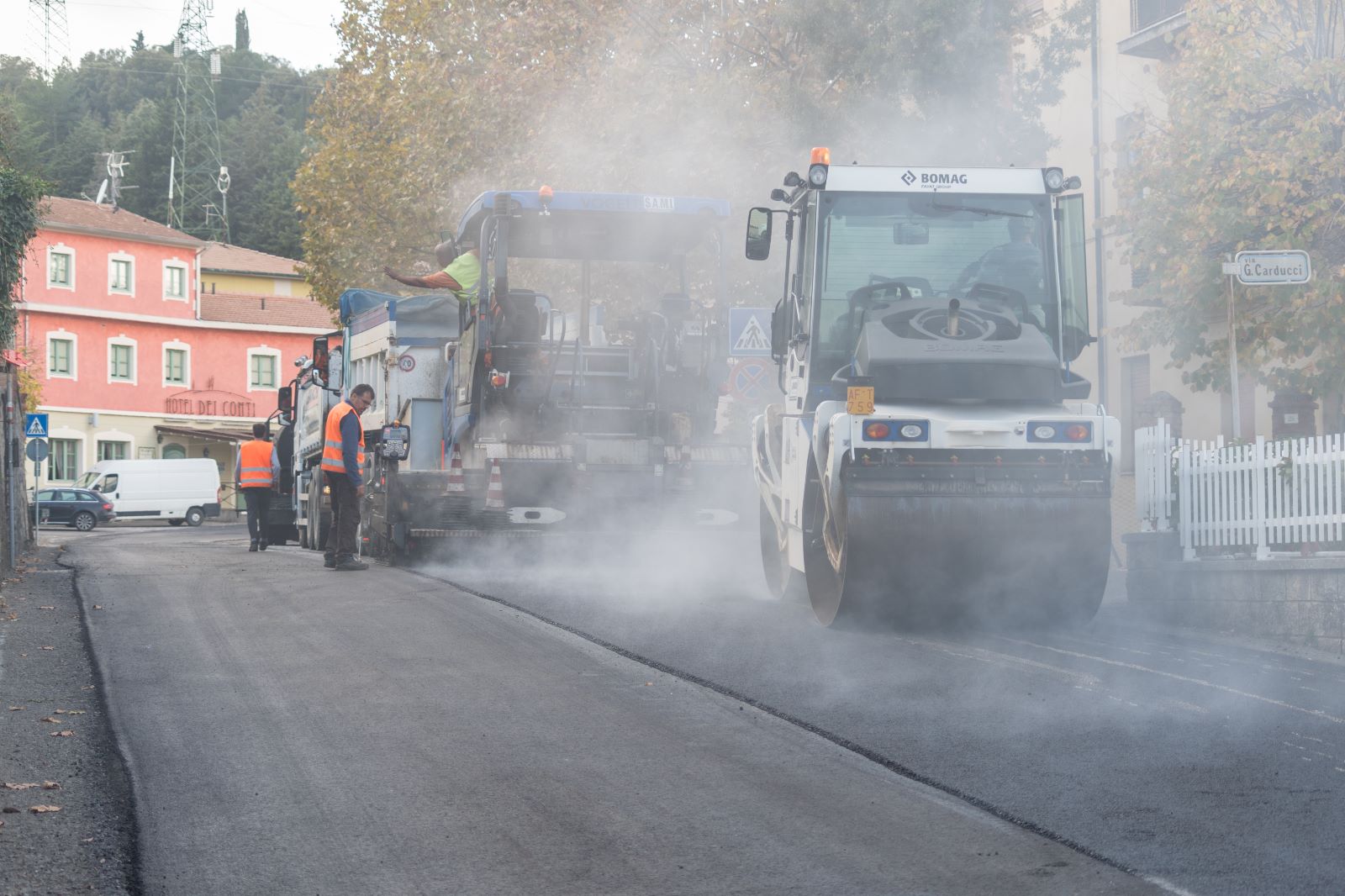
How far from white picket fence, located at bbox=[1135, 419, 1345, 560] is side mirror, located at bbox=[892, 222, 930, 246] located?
289cm

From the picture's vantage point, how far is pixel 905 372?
977cm

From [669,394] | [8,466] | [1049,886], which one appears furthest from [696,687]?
[8,466]

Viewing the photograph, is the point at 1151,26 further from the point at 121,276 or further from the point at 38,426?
the point at 121,276

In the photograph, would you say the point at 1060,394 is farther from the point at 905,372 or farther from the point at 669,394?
the point at 669,394

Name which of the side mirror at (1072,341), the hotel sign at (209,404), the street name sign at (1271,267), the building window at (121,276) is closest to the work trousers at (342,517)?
the side mirror at (1072,341)

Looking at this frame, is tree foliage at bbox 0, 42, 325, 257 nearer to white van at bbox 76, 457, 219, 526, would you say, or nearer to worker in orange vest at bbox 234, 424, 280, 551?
white van at bbox 76, 457, 219, 526

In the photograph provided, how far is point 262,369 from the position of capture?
212 ft

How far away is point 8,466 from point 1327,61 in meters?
14.5

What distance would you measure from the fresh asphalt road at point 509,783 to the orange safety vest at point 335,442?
19.9 ft

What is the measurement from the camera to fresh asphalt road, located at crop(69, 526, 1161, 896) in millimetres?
4844

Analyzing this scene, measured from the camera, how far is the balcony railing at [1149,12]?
89.7 ft

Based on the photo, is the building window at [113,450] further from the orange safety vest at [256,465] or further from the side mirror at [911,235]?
the side mirror at [911,235]

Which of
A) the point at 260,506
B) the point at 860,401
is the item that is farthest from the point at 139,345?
the point at 860,401

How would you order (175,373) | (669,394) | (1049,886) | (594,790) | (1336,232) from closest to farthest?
(1049,886) → (594,790) → (669,394) → (1336,232) → (175,373)
